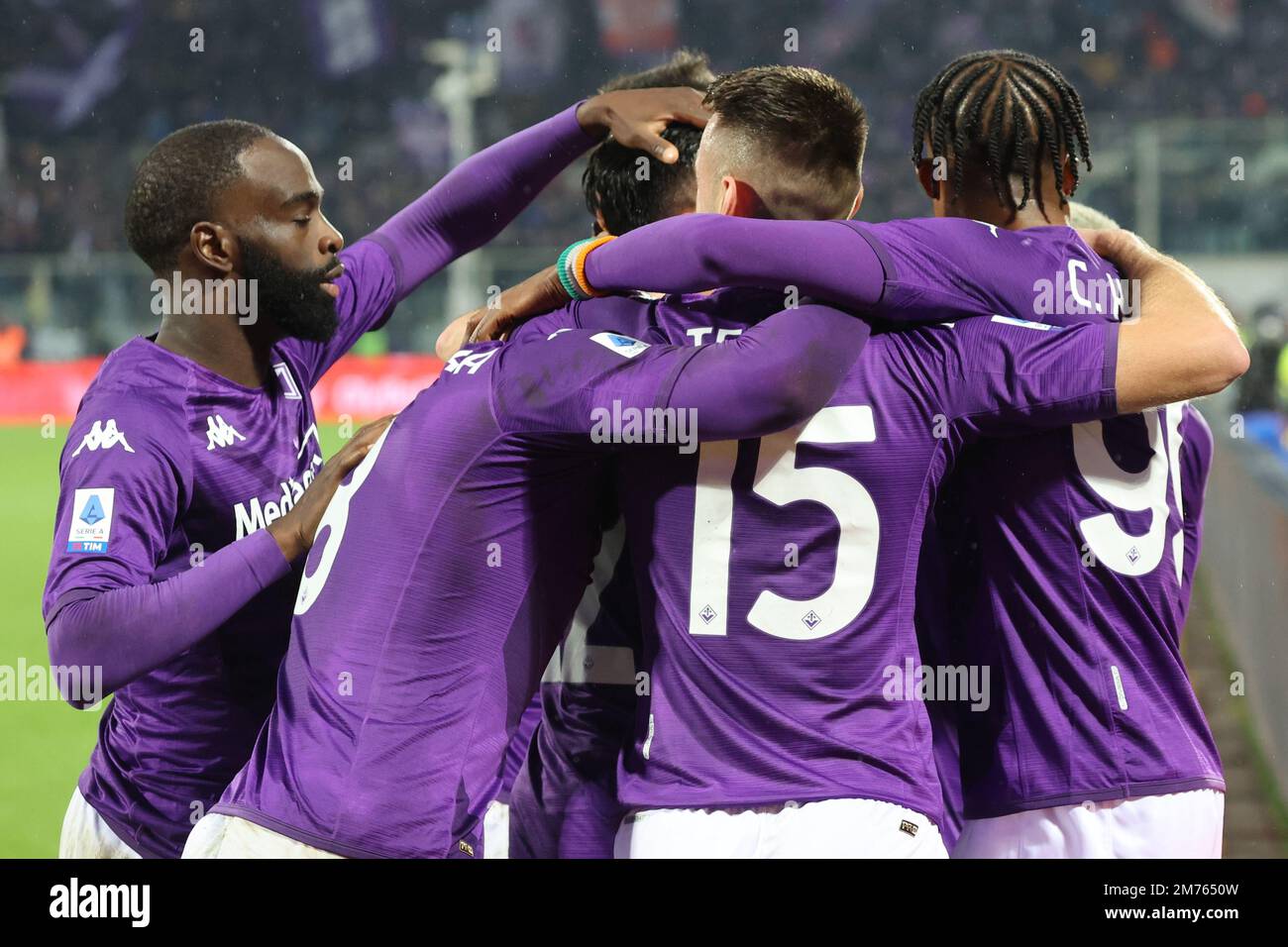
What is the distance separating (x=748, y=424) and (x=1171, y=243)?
692 inches

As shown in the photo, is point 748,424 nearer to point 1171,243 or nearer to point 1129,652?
point 1129,652

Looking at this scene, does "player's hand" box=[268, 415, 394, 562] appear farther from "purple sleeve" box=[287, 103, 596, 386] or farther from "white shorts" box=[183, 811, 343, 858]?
"purple sleeve" box=[287, 103, 596, 386]

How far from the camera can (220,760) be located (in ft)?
8.75

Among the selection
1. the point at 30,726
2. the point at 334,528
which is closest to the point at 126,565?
the point at 334,528

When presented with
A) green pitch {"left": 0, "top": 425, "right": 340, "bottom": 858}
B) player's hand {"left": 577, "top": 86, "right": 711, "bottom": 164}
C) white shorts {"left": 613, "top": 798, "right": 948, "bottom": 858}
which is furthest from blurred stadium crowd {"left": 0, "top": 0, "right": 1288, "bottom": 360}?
white shorts {"left": 613, "top": 798, "right": 948, "bottom": 858}

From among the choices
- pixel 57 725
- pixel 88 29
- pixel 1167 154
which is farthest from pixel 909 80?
pixel 57 725

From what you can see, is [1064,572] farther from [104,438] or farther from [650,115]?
[104,438]

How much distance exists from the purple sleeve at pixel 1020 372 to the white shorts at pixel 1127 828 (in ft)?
2.07

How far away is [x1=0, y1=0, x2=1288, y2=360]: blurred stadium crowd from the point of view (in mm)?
20734

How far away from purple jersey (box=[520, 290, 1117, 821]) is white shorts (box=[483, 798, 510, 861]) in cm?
75

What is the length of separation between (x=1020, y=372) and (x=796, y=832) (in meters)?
0.75

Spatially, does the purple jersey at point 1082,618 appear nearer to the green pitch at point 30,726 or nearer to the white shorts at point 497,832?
the white shorts at point 497,832
